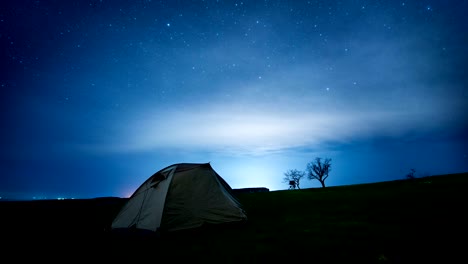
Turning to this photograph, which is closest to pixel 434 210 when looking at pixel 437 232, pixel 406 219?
pixel 406 219

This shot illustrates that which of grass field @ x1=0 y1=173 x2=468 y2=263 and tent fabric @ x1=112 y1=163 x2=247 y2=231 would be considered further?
tent fabric @ x1=112 y1=163 x2=247 y2=231

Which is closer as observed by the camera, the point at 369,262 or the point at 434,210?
the point at 369,262

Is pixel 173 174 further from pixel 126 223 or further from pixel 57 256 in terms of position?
pixel 57 256

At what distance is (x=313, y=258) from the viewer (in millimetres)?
4086

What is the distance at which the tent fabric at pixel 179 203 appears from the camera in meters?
7.18

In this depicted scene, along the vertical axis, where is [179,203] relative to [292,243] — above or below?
above

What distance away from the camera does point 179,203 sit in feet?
24.3

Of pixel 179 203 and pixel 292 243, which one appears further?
pixel 179 203

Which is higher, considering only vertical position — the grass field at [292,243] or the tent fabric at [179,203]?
the tent fabric at [179,203]

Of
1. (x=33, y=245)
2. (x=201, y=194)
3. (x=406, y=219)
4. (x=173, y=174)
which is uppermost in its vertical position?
(x=173, y=174)

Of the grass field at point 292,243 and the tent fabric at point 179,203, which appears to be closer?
the grass field at point 292,243

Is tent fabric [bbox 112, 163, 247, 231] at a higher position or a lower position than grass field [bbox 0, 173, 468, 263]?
higher

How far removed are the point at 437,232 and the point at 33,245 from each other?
11.3m

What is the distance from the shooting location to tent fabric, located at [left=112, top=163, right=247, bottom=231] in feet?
23.6
